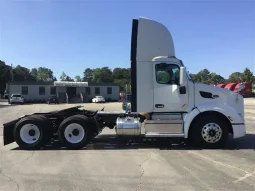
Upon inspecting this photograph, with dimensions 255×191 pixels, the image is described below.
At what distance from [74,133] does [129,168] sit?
11.5 ft

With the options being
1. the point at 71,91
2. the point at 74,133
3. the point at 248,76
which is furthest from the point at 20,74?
the point at 74,133

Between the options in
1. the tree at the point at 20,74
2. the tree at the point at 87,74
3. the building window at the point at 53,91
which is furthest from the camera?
the tree at the point at 87,74

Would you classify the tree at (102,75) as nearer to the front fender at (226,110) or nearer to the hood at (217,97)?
the hood at (217,97)

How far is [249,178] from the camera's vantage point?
7012 mm

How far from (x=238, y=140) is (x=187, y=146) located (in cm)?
232

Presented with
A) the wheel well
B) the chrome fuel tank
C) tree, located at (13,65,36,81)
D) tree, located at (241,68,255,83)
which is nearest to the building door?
tree, located at (241,68,255,83)

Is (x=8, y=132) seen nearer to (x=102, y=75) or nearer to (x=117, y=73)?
(x=102, y=75)

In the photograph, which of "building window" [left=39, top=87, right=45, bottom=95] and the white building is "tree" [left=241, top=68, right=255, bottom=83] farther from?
"building window" [left=39, top=87, right=45, bottom=95]

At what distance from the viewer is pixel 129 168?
8.07 m

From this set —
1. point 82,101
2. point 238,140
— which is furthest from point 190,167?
point 82,101

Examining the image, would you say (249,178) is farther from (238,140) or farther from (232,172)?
(238,140)

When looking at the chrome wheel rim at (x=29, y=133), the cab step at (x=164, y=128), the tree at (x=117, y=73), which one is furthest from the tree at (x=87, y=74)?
the cab step at (x=164, y=128)

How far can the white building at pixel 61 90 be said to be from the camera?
64.6 meters

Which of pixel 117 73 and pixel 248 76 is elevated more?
pixel 117 73
